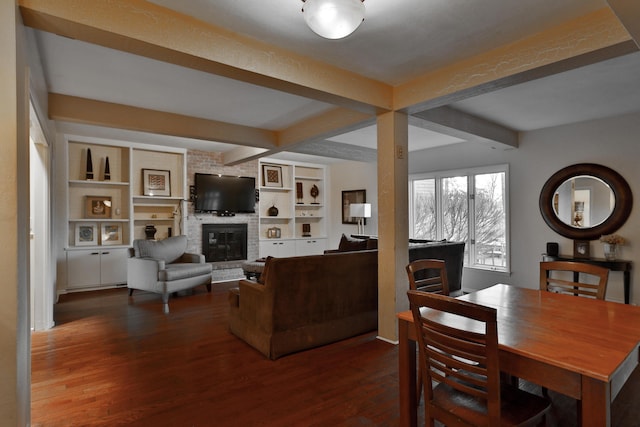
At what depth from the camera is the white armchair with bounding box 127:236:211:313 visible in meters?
4.94

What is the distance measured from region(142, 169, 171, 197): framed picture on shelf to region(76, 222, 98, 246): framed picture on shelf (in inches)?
39.6

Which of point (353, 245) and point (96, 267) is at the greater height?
point (353, 245)

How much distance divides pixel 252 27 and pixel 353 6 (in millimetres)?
791

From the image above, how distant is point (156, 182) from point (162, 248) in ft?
4.93

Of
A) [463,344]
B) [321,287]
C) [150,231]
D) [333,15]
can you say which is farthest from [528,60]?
[150,231]

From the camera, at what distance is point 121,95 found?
3.58 m

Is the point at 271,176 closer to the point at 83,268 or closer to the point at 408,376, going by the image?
the point at 83,268

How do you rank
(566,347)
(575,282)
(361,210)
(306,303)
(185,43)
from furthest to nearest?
(361,210) < (306,303) < (575,282) < (185,43) < (566,347)

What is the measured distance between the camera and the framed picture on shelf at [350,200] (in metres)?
7.96

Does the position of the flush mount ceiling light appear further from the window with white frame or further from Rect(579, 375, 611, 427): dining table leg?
the window with white frame

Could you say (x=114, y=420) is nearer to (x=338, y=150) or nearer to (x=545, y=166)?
(x=338, y=150)

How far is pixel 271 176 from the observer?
7.95 meters

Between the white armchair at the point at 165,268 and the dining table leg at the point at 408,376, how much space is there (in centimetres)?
371

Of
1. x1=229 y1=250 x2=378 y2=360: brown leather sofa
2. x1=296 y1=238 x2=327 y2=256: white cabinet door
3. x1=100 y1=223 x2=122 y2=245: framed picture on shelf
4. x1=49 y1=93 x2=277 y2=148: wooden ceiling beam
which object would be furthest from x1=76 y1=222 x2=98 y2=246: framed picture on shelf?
x1=296 y1=238 x2=327 y2=256: white cabinet door
